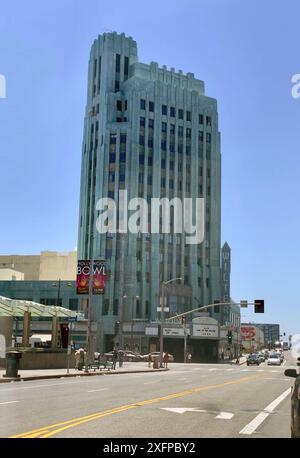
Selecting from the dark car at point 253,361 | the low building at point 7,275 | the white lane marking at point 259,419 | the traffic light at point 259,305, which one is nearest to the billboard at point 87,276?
the traffic light at point 259,305

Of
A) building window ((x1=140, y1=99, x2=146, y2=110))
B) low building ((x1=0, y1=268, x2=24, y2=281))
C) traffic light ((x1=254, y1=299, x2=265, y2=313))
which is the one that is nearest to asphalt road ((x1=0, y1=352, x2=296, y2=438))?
traffic light ((x1=254, y1=299, x2=265, y2=313))

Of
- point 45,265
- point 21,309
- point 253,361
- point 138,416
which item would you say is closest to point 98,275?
point 21,309

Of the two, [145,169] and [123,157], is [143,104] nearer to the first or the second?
[123,157]

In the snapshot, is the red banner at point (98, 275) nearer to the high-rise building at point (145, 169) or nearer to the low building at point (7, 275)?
the high-rise building at point (145, 169)

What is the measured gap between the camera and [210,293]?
10962 cm

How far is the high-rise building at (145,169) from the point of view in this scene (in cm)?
10150

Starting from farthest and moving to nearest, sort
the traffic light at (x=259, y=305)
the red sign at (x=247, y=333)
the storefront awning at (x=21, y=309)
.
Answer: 1. the red sign at (x=247, y=333)
2. the traffic light at (x=259, y=305)
3. the storefront awning at (x=21, y=309)

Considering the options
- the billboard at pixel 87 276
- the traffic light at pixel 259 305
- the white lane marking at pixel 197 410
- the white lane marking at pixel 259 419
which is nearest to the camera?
the white lane marking at pixel 259 419

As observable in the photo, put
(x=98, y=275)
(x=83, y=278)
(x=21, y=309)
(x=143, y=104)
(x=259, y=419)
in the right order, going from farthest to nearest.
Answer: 1. (x=143, y=104)
2. (x=21, y=309)
3. (x=98, y=275)
4. (x=83, y=278)
5. (x=259, y=419)

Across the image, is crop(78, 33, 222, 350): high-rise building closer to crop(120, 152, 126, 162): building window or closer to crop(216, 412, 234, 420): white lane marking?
crop(120, 152, 126, 162): building window

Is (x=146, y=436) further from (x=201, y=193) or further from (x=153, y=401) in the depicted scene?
(x=201, y=193)

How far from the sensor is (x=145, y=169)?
105500 mm

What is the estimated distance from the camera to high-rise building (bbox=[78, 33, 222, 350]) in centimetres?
10150

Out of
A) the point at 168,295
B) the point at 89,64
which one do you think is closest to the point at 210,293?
the point at 168,295
